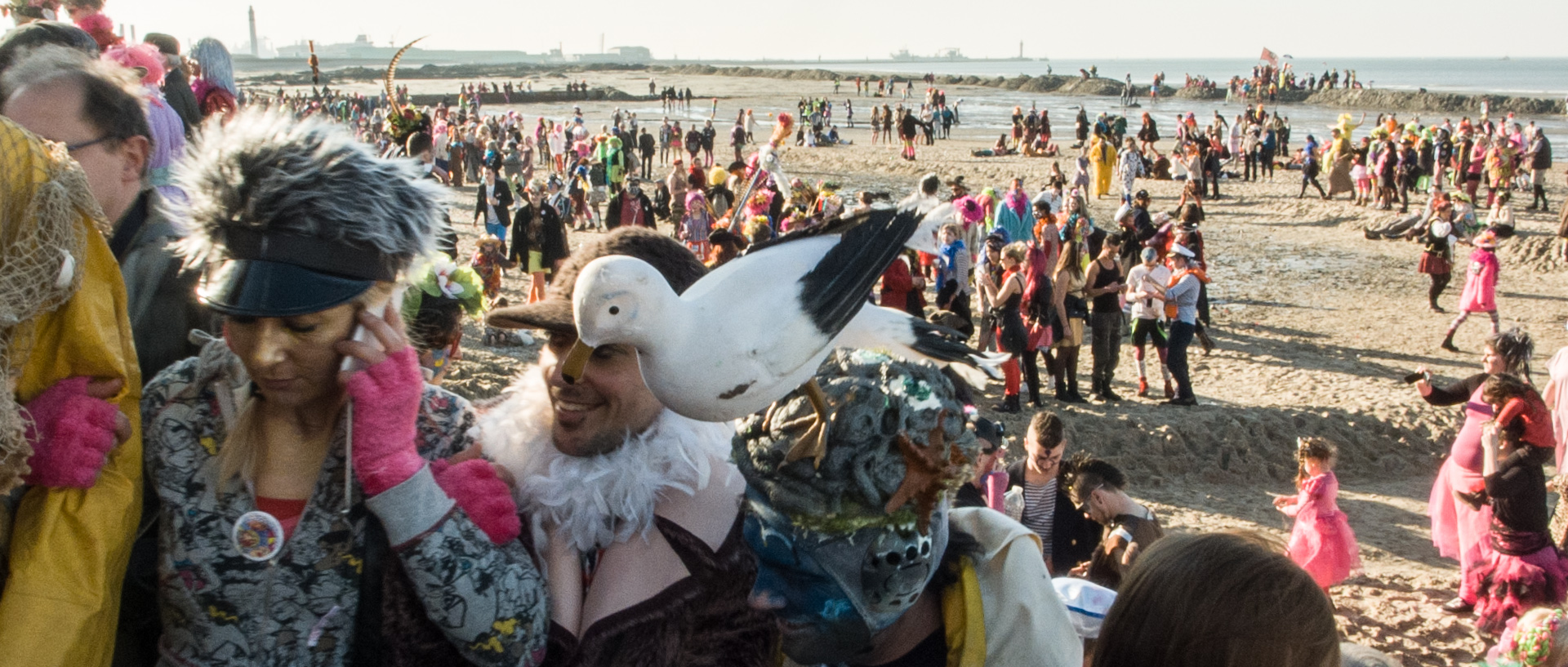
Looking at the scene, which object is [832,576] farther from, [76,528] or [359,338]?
[76,528]

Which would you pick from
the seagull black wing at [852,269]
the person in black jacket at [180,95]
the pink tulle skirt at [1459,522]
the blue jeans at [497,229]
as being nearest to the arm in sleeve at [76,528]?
the seagull black wing at [852,269]

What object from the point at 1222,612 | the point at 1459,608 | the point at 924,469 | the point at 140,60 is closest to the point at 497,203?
the point at 140,60

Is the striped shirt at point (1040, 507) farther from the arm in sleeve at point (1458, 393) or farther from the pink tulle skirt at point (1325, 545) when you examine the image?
the arm in sleeve at point (1458, 393)

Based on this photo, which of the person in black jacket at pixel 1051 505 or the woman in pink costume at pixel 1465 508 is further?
the woman in pink costume at pixel 1465 508

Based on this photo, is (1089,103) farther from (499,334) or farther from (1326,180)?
(499,334)

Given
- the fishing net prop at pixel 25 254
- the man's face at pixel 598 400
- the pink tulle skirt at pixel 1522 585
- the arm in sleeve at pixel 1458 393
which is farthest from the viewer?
the arm in sleeve at pixel 1458 393

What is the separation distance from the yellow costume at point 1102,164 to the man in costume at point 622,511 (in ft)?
70.3

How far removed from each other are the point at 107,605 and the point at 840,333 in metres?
1.31

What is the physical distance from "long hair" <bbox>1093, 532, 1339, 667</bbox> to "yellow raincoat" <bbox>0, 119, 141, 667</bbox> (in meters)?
1.59

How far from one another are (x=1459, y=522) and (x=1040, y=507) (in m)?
2.93

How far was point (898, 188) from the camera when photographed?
2198cm

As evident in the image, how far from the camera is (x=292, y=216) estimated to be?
1.63 m

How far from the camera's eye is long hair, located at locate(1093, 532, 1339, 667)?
1.60 meters

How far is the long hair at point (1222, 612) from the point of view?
1604mm
